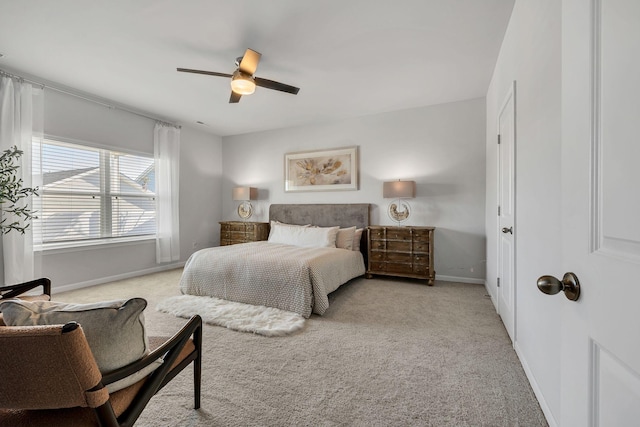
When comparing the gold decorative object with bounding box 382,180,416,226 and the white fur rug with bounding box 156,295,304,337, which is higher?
the gold decorative object with bounding box 382,180,416,226

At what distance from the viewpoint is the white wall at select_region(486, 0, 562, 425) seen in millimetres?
1368

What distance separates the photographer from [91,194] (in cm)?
401

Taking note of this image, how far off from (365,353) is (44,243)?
13.7 ft

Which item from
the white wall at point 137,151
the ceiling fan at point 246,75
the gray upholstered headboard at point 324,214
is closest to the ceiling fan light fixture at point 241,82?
the ceiling fan at point 246,75

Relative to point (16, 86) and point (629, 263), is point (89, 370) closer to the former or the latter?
point (629, 263)

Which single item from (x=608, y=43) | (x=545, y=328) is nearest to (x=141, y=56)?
(x=608, y=43)

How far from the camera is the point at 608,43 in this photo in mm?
552

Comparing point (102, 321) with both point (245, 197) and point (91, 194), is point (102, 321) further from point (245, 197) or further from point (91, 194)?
point (245, 197)

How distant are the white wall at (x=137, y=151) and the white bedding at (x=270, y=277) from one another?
1670mm

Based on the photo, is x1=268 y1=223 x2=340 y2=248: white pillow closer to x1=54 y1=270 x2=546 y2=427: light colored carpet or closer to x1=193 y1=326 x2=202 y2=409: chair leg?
x1=54 y1=270 x2=546 y2=427: light colored carpet

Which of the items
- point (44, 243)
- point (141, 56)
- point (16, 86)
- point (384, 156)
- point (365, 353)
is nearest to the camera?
point (365, 353)

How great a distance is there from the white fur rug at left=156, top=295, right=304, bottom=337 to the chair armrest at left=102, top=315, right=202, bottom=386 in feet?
3.47

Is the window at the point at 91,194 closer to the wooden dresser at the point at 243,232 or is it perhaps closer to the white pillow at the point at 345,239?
the wooden dresser at the point at 243,232

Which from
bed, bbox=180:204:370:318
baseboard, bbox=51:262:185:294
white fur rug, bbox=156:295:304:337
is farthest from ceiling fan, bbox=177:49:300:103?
baseboard, bbox=51:262:185:294
